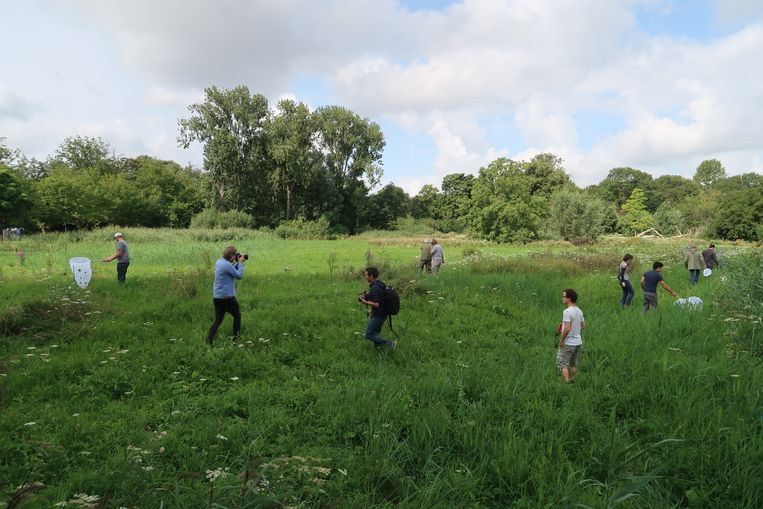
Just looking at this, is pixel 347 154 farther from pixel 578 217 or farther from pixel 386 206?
pixel 578 217

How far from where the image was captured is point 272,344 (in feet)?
26.6

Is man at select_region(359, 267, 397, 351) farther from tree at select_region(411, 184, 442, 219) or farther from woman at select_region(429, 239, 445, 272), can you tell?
tree at select_region(411, 184, 442, 219)

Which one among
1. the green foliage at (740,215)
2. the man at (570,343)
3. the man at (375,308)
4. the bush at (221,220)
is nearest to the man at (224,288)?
the man at (375,308)

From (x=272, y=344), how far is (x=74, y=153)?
82.8 m

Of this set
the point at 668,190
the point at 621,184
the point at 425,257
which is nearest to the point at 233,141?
the point at 425,257

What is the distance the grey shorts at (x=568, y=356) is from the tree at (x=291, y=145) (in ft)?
178

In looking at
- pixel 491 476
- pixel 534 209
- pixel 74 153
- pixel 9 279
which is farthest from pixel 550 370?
pixel 74 153

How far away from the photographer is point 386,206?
243 ft

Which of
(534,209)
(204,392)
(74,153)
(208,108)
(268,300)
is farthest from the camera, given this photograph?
(74,153)

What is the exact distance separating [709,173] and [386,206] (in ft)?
270

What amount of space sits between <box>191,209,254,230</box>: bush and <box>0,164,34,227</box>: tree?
630 inches

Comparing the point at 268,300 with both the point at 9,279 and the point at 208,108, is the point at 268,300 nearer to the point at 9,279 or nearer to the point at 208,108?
the point at 9,279

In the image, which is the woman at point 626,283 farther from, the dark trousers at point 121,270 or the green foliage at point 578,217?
the green foliage at point 578,217

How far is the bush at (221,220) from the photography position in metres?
51.9
